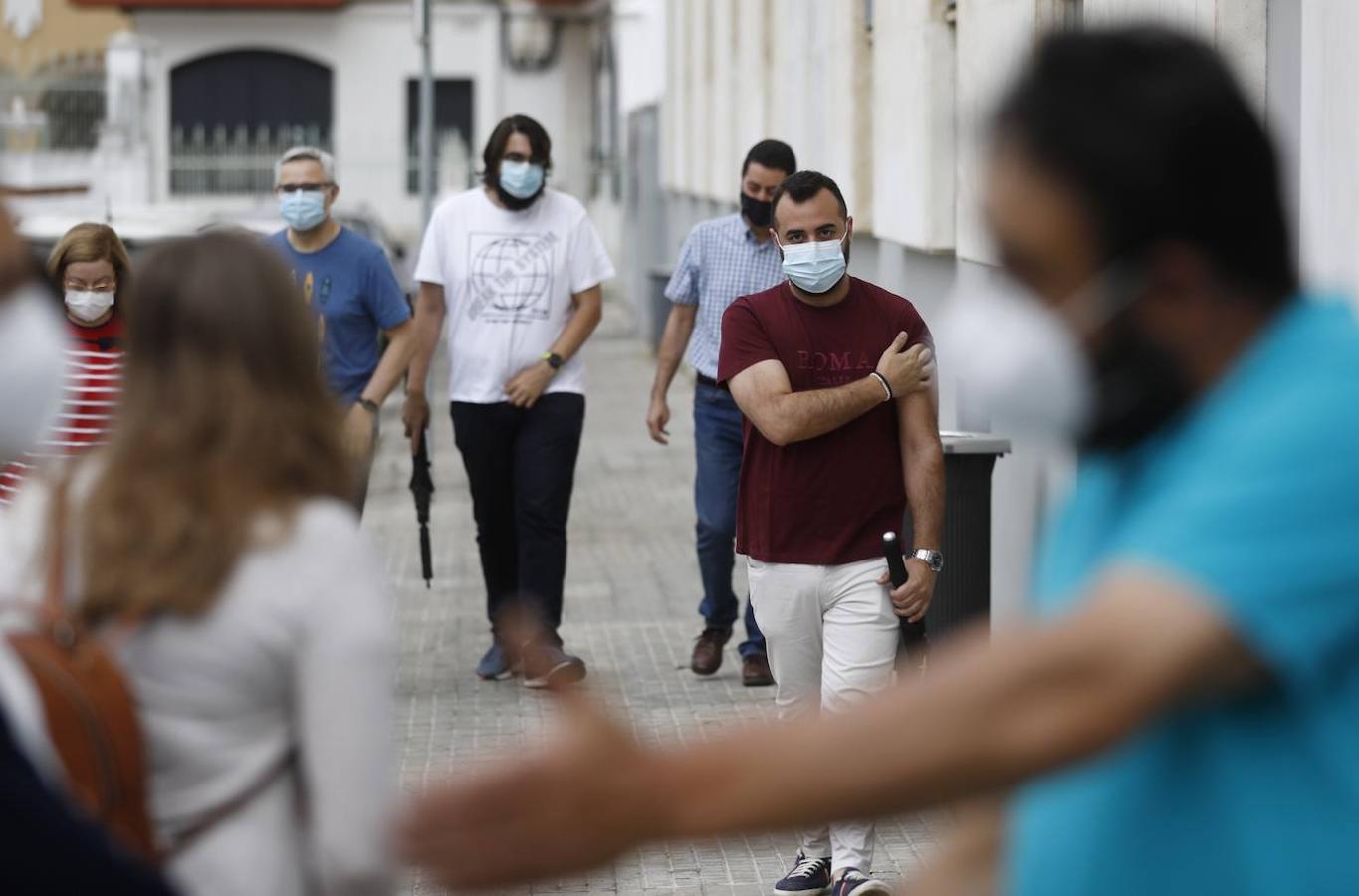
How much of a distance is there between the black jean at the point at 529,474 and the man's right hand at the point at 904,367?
9.89ft

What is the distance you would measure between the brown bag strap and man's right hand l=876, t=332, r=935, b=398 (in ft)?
11.7

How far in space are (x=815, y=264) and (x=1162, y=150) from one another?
4.27m

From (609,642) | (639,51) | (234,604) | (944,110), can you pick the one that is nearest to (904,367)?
(234,604)

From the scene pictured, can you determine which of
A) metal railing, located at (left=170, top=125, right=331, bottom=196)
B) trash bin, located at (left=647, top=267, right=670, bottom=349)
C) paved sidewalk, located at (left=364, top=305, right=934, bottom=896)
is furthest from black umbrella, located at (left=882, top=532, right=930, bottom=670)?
metal railing, located at (left=170, top=125, right=331, bottom=196)

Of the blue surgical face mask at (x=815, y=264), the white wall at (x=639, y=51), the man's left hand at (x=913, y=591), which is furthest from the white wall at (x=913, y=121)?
the white wall at (x=639, y=51)

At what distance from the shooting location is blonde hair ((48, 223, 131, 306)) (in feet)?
21.9

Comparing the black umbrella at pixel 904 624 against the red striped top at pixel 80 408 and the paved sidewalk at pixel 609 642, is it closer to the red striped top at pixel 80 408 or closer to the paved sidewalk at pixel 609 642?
the paved sidewalk at pixel 609 642

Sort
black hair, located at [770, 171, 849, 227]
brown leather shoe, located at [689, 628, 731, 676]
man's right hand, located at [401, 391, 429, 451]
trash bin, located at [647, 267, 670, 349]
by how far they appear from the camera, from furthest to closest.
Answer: trash bin, located at [647, 267, 670, 349] → brown leather shoe, located at [689, 628, 731, 676] → man's right hand, located at [401, 391, 429, 451] → black hair, located at [770, 171, 849, 227]

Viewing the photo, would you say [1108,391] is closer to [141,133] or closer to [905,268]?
[905,268]

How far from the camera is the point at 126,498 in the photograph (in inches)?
107

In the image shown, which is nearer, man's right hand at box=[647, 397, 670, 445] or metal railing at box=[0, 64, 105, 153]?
man's right hand at box=[647, 397, 670, 445]

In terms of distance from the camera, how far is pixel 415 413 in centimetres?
905

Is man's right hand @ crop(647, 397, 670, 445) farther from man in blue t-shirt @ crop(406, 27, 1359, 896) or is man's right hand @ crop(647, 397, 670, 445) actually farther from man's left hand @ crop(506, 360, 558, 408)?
man in blue t-shirt @ crop(406, 27, 1359, 896)

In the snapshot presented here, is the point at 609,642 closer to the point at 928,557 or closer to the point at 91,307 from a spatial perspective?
the point at 91,307
